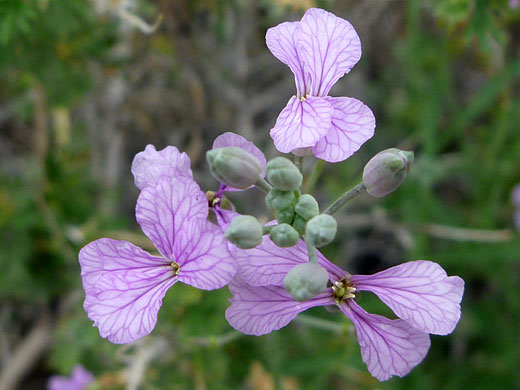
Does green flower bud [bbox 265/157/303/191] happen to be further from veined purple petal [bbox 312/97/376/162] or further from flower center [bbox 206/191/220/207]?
flower center [bbox 206/191/220/207]

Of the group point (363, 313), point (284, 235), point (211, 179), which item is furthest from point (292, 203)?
point (211, 179)

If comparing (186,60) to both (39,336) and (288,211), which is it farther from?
(288,211)

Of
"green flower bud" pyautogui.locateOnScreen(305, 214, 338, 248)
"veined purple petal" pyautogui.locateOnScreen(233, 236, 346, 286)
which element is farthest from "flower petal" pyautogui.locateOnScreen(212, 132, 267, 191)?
"green flower bud" pyautogui.locateOnScreen(305, 214, 338, 248)

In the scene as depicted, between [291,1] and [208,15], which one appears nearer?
[291,1]

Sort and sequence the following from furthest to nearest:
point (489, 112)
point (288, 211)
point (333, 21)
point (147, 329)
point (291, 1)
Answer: point (489, 112) < point (291, 1) < point (333, 21) < point (288, 211) < point (147, 329)

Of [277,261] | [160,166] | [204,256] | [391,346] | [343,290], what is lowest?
[391,346]

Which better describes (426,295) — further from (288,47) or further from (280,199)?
(288,47)

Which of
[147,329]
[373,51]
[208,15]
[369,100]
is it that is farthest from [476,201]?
[147,329]
